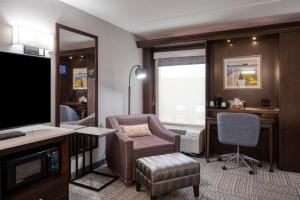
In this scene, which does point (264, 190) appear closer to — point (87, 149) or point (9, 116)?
point (87, 149)

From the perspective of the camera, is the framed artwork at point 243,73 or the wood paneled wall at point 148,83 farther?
the wood paneled wall at point 148,83

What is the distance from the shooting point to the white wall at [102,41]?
2.31 meters

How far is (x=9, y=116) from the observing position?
1898 mm

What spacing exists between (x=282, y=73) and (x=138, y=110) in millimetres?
2621

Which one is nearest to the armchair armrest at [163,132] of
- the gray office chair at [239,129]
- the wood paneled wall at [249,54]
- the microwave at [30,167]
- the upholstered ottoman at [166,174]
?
the upholstered ottoman at [166,174]

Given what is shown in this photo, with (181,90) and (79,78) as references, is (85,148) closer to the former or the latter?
(79,78)

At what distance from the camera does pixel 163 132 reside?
3.29 meters

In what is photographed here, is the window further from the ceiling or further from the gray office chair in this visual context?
the gray office chair

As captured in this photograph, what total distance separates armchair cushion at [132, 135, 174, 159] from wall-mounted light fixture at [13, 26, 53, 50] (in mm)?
1634

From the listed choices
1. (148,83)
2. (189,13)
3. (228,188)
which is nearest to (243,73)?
(189,13)

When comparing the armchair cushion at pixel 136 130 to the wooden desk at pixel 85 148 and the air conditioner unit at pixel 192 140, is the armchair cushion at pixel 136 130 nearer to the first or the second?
the wooden desk at pixel 85 148

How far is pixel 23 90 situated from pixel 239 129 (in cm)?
285

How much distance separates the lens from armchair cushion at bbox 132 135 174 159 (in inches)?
109

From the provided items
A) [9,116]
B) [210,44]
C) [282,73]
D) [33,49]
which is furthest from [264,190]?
[33,49]
